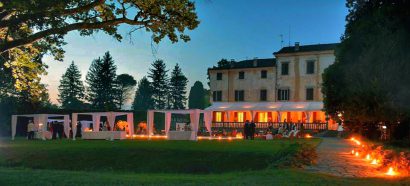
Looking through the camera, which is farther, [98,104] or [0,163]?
[98,104]

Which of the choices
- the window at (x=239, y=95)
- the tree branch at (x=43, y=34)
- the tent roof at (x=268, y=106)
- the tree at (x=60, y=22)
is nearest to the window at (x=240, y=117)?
the tent roof at (x=268, y=106)

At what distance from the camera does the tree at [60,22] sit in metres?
10.4

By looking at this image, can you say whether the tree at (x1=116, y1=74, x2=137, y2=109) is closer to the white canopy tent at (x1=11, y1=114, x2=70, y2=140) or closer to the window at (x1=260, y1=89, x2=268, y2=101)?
the window at (x1=260, y1=89, x2=268, y2=101)

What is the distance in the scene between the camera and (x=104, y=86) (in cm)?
7875

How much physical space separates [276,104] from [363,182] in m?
45.3

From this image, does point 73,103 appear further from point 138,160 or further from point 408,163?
point 408,163

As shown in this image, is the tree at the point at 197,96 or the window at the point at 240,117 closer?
the window at the point at 240,117

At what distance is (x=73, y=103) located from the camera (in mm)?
83688

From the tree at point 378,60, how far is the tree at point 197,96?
258 feet

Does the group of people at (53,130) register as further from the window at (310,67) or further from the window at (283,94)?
the window at (310,67)

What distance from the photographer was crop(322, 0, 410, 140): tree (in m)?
15.1

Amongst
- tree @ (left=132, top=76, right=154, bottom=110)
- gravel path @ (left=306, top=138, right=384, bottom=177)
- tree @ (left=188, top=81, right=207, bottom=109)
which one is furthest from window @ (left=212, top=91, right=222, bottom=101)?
gravel path @ (left=306, top=138, right=384, bottom=177)

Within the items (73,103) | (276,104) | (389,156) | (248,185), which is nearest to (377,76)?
(389,156)

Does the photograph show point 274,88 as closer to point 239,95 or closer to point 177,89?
point 239,95
